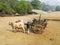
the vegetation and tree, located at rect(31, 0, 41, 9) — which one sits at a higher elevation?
the vegetation

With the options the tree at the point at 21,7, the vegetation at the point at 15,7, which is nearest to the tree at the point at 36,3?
the vegetation at the point at 15,7

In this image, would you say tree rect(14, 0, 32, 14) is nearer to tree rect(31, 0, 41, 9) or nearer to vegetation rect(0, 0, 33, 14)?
vegetation rect(0, 0, 33, 14)

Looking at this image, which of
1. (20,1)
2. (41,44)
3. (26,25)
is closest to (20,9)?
(20,1)

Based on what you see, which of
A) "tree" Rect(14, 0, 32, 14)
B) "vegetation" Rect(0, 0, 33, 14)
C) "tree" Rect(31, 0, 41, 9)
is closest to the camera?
"vegetation" Rect(0, 0, 33, 14)

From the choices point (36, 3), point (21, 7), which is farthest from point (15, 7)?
point (36, 3)

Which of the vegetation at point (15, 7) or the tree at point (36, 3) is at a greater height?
the vegetation at point (15, 7)

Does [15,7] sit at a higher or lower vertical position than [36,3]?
higher

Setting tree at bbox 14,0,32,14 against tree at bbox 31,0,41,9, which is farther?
tree at bbox 31,0,41,9

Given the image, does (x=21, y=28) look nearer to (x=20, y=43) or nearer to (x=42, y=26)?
(x=42, y=26)

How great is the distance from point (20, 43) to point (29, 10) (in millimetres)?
31122

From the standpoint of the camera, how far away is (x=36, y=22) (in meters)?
14.1

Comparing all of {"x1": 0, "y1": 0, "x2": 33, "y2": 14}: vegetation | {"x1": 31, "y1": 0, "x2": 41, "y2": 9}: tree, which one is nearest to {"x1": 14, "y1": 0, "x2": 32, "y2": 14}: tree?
{"x1": 0, "y1": 0, "x2": 33, "y2": 14}: vegetation

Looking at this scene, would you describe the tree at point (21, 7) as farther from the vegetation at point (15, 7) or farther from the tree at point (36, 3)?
the tree at point (36, 3)

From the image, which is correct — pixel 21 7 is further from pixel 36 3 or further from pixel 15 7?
pixel 36 3
